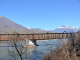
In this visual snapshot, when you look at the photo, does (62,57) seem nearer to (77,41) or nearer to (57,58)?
(57,58)

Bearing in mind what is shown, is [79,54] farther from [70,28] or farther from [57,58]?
[70,28]

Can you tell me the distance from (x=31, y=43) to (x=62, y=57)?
28139mm

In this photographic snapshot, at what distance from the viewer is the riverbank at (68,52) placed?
8556 mm

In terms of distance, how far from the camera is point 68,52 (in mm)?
9594

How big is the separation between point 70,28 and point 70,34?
2.61ft

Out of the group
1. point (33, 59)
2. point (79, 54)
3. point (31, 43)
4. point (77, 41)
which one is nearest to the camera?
point (79, 54)

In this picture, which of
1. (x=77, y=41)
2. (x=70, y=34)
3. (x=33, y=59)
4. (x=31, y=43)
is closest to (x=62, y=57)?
(x=77, y=41)

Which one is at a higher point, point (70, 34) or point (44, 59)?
point (70, 34)

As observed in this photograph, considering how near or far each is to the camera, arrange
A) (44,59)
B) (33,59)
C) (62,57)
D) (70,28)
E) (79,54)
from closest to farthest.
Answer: (62,57) < (79,54) < (44,59) < (70,28) < (33,59)

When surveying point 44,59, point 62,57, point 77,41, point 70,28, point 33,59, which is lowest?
point 33,59

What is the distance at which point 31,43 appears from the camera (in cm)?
3647

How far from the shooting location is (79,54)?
10398 mm

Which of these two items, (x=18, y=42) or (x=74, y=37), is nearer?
Answer: (x=18, y=42)

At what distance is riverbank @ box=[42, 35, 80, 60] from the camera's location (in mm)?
8556
